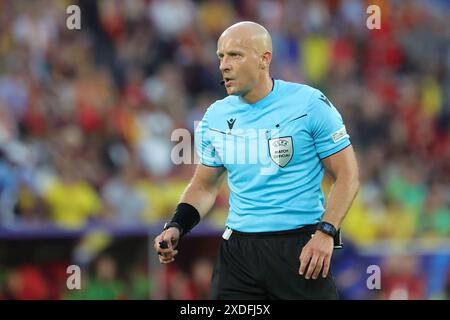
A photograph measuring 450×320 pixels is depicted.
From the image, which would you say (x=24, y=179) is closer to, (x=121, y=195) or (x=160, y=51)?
(x=121, y=195)

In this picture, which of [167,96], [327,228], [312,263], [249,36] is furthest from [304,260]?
[167,96]

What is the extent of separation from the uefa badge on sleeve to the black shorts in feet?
1.20

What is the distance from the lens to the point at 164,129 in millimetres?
11812

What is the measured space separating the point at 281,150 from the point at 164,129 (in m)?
6.67

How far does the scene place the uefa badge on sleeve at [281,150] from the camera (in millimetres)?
5219

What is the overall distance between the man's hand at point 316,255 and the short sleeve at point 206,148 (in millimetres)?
894

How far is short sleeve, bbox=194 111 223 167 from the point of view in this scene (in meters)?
5.60

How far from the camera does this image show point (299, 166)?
5238 millimetres

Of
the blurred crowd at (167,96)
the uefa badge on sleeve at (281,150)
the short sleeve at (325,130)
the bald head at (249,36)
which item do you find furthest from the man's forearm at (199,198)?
the blurred crowd at (167,96)

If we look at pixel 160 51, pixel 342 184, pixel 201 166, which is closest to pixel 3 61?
pixel 160 51

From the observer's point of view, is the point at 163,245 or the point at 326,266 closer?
the point at 326,266

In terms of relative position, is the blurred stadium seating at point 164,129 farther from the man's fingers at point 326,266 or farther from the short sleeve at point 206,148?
the man's fingers at point 326,266

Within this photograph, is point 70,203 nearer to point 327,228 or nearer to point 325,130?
point 325,130

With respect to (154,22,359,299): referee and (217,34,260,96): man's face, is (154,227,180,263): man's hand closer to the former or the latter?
(154,22,359,299): referee
